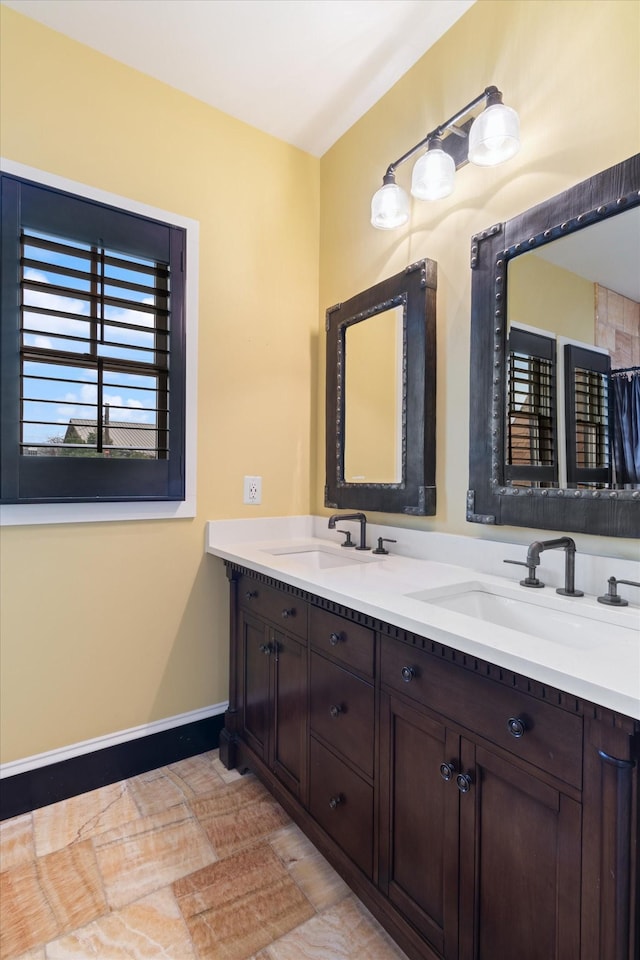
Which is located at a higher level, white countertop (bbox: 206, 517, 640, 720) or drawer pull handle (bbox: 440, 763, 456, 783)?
white countertop (bbox: 206, 517, 640, 720)

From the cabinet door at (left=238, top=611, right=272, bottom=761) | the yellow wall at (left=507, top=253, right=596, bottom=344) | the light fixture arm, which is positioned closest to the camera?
the yellow wall at (left=507, top=253, right=596, bottom=344)

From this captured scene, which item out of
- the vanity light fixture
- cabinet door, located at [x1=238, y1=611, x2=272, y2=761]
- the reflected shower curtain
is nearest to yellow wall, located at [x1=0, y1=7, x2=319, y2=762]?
cabinet door, located at [x1=238, y1=611, x2=272, y2=761]

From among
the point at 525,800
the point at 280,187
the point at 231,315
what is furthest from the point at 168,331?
the point at 525,800

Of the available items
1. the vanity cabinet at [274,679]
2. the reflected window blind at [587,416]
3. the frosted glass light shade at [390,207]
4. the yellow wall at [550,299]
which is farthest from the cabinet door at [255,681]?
the frosted glass light shade at [390,207]

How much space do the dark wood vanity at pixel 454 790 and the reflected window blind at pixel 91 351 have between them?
2.76ft

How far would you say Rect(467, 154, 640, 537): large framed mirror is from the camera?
44.1 inches

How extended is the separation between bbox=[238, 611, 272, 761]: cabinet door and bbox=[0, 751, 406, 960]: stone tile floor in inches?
8.0

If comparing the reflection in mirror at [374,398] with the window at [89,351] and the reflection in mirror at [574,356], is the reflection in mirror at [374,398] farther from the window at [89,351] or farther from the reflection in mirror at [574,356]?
the window at [89,351]

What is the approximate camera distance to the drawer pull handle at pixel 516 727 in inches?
32.0

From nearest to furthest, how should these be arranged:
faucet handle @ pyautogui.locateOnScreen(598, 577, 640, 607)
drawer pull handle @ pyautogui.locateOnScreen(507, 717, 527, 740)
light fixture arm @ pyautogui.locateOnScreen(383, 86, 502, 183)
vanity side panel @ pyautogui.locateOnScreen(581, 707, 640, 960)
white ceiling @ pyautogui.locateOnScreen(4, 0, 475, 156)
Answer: vanity side panel @ pyautogui.locateOnScreen(581, 707, 640, 960), drawer pull handle @ pyautogui.locateOnScreen(507, 717, 527, 740), faucet handle @ pyautogui.locateOnScreen(598, 577, 640, 607), light fixture arm @ pyautogui.locateOnScreen(383, 86, 502, 183), white ceiling @ pyautogui.locateOnScreen(4, 0, 475, 156)

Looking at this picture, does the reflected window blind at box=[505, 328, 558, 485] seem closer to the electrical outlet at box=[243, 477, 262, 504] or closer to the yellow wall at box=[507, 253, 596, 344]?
the yellow wall at box=[507, 253, 596, 344]

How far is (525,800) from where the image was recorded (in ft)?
2.70

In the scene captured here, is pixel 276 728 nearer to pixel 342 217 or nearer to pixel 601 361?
pixel 601 361

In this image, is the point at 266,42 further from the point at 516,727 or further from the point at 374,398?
the point at 516,727
